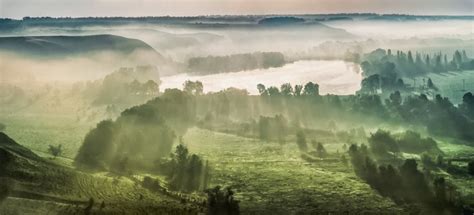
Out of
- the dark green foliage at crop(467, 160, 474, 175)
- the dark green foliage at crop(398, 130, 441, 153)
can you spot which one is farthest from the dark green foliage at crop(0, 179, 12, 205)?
the dark green foliage at crop(467, 160, 474, 175)

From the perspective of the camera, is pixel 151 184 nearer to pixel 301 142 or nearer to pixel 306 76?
pixel 301 142

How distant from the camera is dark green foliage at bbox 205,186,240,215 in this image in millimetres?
10305

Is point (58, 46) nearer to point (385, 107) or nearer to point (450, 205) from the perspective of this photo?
point (385, 107)

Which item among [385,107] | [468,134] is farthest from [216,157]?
[468,134]

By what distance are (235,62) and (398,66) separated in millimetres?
3316

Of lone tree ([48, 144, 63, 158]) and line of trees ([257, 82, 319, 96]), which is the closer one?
lone tree ([48, 144, 63, 158])

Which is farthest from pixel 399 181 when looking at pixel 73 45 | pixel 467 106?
pixel 73 45

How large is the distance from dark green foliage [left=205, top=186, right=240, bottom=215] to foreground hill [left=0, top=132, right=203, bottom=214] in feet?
0.82

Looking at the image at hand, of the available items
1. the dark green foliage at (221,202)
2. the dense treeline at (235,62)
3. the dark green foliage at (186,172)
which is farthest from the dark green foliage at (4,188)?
the dense treeline at (235,62)

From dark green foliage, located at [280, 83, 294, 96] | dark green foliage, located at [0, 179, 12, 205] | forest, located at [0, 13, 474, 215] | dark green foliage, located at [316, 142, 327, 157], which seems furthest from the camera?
dark green foliage, located at [280, 83, 294, 96]

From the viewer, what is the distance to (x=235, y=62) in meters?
11.6

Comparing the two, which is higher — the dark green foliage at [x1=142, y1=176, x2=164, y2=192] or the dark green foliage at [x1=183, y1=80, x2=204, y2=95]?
the dark green foliage at [x1=183, y1=80, x2=204, y2=95]

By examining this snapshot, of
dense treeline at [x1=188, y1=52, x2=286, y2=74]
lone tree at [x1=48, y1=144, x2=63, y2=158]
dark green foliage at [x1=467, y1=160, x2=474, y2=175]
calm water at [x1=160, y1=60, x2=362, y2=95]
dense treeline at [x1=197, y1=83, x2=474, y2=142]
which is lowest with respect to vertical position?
dark green foliage at [x1=467, y1=160, x2=474, y2=175]

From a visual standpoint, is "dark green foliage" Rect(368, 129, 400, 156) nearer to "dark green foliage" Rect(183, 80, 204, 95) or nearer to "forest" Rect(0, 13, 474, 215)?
"forest" Rect(0, 13, 474, 215)
